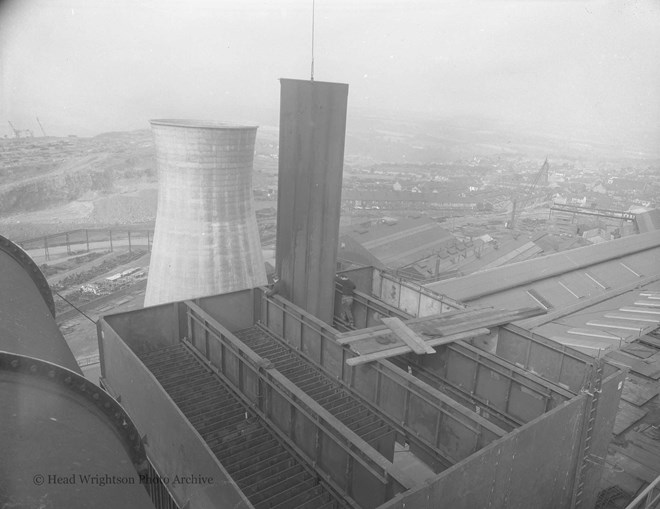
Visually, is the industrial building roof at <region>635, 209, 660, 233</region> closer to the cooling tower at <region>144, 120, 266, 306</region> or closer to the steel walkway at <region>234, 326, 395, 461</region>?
the cooling tower at <region>144, 120, 266, 306</region>

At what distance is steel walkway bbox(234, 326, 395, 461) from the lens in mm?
5406

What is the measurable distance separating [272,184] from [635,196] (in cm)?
3549

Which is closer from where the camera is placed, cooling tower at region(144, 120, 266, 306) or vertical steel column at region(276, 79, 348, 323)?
vertical steel column at region(276, 79, 348, 323)

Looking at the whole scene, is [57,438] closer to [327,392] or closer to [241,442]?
[241,442]

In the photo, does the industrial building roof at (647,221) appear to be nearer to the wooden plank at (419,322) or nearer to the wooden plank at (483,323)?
the wooden plank at (483,323)

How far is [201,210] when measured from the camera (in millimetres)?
9156

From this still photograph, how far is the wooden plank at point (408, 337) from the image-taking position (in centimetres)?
588

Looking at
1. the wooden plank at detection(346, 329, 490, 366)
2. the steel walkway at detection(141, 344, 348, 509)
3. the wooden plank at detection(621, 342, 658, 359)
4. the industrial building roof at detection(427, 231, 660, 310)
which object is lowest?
the industrial building roof at detection(427, 231, 660, 310)

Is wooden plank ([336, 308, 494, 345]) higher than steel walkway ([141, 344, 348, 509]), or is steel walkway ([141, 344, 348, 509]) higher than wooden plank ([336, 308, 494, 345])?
wooden plank ([336, 308, 494, 345])

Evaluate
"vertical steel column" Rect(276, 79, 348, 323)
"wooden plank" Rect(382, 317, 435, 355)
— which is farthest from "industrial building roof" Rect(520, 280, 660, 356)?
"vertical steel column" Rect(276, 79, 348, 323)

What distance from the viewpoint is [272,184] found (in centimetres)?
4956

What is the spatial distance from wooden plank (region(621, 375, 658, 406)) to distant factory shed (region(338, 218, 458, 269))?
13187 millimetres

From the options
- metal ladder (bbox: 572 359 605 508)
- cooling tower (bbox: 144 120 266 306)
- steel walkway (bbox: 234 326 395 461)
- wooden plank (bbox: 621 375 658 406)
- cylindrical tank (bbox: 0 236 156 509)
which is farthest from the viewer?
cooling tower (bbox: 144 120 266 306)

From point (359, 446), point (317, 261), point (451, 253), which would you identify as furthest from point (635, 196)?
point (359, 446)
